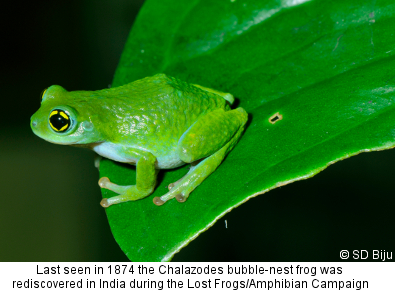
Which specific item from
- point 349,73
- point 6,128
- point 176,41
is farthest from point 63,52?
point 349,73

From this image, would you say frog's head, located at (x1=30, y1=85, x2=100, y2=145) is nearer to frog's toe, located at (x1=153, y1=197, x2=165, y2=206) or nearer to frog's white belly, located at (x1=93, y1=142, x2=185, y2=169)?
frog's white belly, located at (x1=93, y1=142, x2=185, y2=169)

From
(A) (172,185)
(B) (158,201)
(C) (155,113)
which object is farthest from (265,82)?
(B) (158,201)

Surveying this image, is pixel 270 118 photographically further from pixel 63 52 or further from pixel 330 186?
pixel 63 52

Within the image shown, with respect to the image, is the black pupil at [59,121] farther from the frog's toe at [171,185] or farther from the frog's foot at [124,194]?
the frog's toe at [171,185]

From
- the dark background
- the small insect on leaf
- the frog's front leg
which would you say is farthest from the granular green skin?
the dark background

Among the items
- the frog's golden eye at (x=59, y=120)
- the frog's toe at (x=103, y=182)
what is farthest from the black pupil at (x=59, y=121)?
the frog's toe at (x=103, y=182)

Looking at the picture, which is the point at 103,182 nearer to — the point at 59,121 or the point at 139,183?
the point at 139,183
